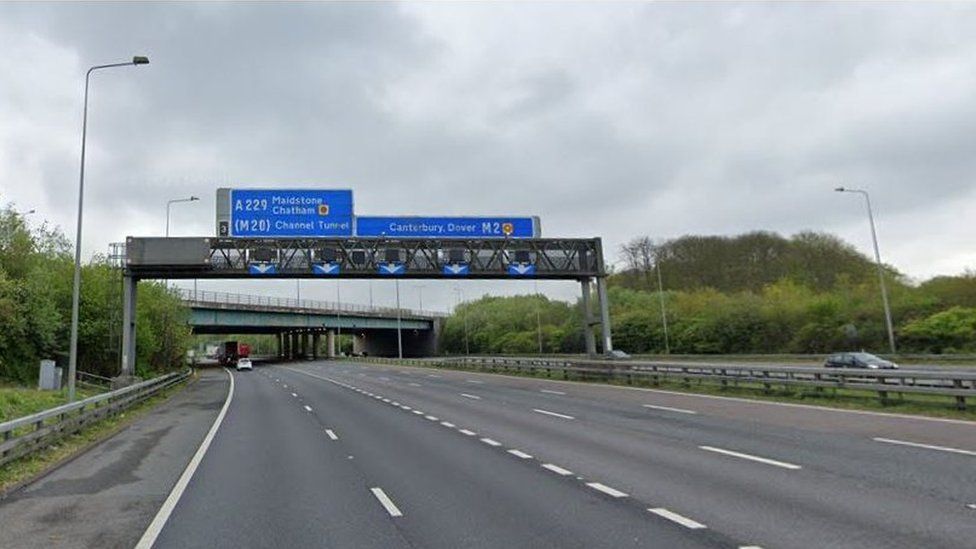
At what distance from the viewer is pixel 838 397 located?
70.1 ft

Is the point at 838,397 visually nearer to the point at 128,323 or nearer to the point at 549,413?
the point at 549,413

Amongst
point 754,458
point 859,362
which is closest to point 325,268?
point 859,362

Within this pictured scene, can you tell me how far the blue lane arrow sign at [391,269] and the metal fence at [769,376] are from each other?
10.1m

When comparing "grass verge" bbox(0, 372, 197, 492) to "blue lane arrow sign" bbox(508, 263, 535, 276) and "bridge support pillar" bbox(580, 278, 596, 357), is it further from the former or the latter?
"bridge support pillar" bbox(580, 278, 596, 357)

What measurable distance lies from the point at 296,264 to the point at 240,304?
52.8m

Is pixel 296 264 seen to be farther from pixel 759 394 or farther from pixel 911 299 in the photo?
pixel 911 299

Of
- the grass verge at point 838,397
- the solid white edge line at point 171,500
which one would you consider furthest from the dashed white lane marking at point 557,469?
the grass verge at point 838,397

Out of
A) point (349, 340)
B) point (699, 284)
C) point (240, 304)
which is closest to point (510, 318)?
point (699, 284)

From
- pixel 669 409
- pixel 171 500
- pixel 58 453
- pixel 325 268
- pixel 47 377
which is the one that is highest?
pixel 325 268

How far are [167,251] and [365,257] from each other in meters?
9.57

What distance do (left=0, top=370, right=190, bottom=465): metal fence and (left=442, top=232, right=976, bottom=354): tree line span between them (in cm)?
4466

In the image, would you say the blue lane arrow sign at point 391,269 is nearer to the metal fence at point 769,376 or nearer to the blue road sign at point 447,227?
the blue road sign at point 447,227

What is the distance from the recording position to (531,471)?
36.7ft

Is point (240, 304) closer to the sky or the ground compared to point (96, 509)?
closer to the sky
